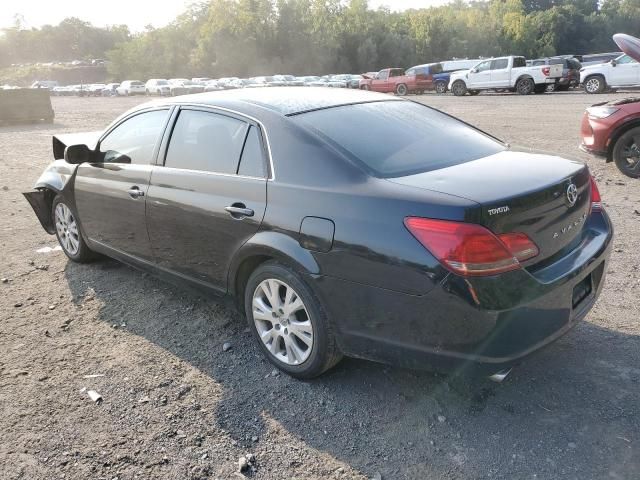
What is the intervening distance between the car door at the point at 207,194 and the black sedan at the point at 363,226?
0.04 ft

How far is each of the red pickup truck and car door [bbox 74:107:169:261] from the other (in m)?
30.3

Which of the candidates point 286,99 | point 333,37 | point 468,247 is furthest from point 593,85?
point 333,37

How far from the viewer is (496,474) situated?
96.8 inches

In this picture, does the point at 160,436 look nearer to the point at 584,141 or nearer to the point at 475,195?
the point at 475,195

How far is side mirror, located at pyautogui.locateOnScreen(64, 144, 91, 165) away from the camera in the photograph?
4449 mm

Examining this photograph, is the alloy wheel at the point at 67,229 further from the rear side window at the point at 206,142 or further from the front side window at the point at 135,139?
the rear side window at the point at 206,142

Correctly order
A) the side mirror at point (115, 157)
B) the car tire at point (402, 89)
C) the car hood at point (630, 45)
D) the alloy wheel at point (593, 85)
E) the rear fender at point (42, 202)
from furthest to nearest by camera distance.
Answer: the car tire at point (402, 89) < the alloy wheel at point (593, 85) < the car hood at point (630, 45) < the rear fender at point (42, 202) < the side mirror at point (115, 157)

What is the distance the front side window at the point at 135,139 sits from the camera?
409 centimetres

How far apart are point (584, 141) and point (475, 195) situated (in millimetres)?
6256

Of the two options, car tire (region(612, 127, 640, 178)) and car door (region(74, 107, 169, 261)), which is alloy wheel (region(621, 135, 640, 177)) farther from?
car door (region(74, 107, 169, 261))

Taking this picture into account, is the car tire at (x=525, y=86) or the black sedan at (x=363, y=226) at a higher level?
the black sedan at (x=363, y=226)

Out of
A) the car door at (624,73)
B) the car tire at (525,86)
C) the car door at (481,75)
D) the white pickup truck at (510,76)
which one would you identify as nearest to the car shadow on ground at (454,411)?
the car door at (624,73)

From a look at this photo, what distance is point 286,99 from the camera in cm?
362

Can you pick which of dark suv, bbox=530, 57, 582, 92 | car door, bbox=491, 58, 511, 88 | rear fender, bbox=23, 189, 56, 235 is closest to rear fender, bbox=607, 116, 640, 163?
rear fender, bbox=23, 189, 56, 235
